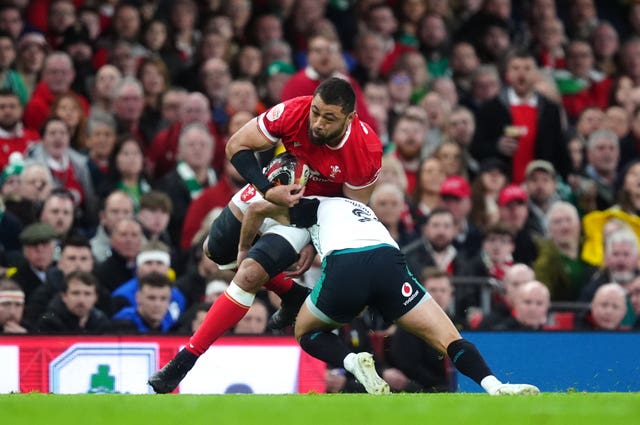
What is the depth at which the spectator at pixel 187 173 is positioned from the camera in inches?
592

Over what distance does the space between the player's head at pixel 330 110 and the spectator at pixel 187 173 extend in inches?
200

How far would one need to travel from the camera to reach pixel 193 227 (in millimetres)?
14758

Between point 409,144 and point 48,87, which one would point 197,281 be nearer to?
point 48,87

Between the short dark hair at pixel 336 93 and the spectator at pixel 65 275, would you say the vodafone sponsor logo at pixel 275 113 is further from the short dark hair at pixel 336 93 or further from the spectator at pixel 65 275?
the spectator at pixel 65 275

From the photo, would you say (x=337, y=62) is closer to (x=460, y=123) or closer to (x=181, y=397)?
(x=460, y=123)

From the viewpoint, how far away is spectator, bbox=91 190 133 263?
1416 cm

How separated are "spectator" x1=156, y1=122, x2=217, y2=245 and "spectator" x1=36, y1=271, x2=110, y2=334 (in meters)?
2.36

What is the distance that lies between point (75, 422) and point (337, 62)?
7637 mm

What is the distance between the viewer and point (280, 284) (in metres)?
11.0

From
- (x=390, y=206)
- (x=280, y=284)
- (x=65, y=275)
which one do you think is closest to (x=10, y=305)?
(x=65, y=275)

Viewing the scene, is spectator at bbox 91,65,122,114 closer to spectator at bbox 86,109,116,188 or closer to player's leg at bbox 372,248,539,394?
spectator at bbox 86,109,116,188

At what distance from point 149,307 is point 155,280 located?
0.22 metres

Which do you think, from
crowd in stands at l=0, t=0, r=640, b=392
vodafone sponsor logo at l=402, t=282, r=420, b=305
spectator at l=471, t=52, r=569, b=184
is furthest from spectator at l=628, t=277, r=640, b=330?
vodafone sponsor logo at l=402, t=282, r=420, b=305

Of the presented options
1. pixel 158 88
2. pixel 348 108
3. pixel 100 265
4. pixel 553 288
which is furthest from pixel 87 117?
pixel 348 108
